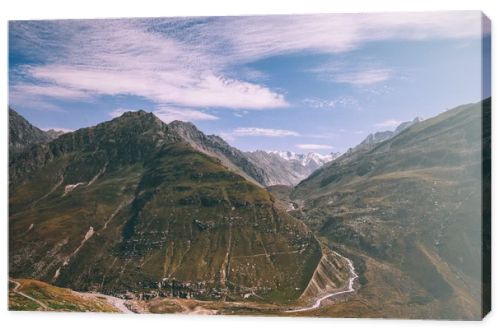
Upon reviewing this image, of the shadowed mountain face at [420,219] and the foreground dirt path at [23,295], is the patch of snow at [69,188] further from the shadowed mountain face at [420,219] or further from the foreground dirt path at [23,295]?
the foreground dirt path at [23,295]

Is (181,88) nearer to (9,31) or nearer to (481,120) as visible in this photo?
(9,31)

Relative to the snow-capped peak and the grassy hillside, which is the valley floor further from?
the snow-capped peak

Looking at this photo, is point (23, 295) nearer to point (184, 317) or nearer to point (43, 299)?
point (43, 299)

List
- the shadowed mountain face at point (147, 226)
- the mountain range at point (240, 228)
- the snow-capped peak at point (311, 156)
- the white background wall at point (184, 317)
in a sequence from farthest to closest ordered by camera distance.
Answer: the shadowed mountain face at point (147, 226) < the snow-capped peak at point (311, 156) < the mountain range at point (240, 228) < the white background wall at point (184, 317)

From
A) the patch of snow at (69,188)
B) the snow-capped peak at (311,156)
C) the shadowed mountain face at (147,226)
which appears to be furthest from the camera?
the patch of snow at (69,188)

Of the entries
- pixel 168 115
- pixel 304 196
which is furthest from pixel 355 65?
pixel 304 196

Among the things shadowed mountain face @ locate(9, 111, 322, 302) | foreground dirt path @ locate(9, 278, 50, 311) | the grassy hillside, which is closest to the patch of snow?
shadowed mountain face @ locate(9, 111, 322, 302)

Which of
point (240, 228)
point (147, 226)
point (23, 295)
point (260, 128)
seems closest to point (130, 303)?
point (23, 295)

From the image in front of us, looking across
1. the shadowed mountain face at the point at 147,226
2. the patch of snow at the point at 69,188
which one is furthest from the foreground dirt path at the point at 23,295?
the patch of snow at the point at 69,188
